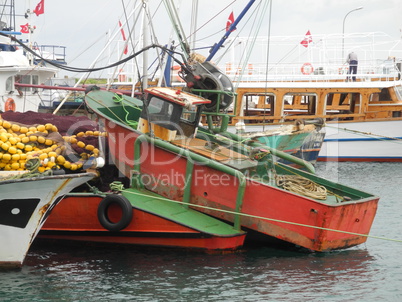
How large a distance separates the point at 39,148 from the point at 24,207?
72.4 inches

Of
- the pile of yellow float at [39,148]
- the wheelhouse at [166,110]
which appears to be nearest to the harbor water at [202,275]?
the pile of yellow float at [39,148]

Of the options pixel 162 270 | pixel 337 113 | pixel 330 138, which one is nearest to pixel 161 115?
pixel 162 270

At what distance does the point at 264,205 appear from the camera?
11578mm

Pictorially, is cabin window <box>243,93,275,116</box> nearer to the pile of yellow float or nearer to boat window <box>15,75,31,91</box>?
boat window <box>15,75,31,91</box>

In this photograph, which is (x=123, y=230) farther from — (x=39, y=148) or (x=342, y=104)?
(x=342, y=104)

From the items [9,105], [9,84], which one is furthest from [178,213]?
[9,84]

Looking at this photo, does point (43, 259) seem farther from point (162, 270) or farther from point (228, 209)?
point (228, 209)

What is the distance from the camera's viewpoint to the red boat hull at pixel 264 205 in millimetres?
11227

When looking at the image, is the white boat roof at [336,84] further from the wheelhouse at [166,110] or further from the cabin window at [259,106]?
the wheelhouse at [166,110]

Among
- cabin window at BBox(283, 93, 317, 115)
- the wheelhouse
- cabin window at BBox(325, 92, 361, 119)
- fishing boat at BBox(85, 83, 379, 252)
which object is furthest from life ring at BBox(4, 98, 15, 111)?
cabin window at BBox(325, 92, 361, 119)

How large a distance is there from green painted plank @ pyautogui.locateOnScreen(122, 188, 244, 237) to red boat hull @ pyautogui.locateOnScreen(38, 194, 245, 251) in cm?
9

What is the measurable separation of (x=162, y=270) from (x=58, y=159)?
115 inches

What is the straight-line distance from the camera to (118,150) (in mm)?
13211

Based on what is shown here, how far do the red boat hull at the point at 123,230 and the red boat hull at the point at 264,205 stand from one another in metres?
0.73
